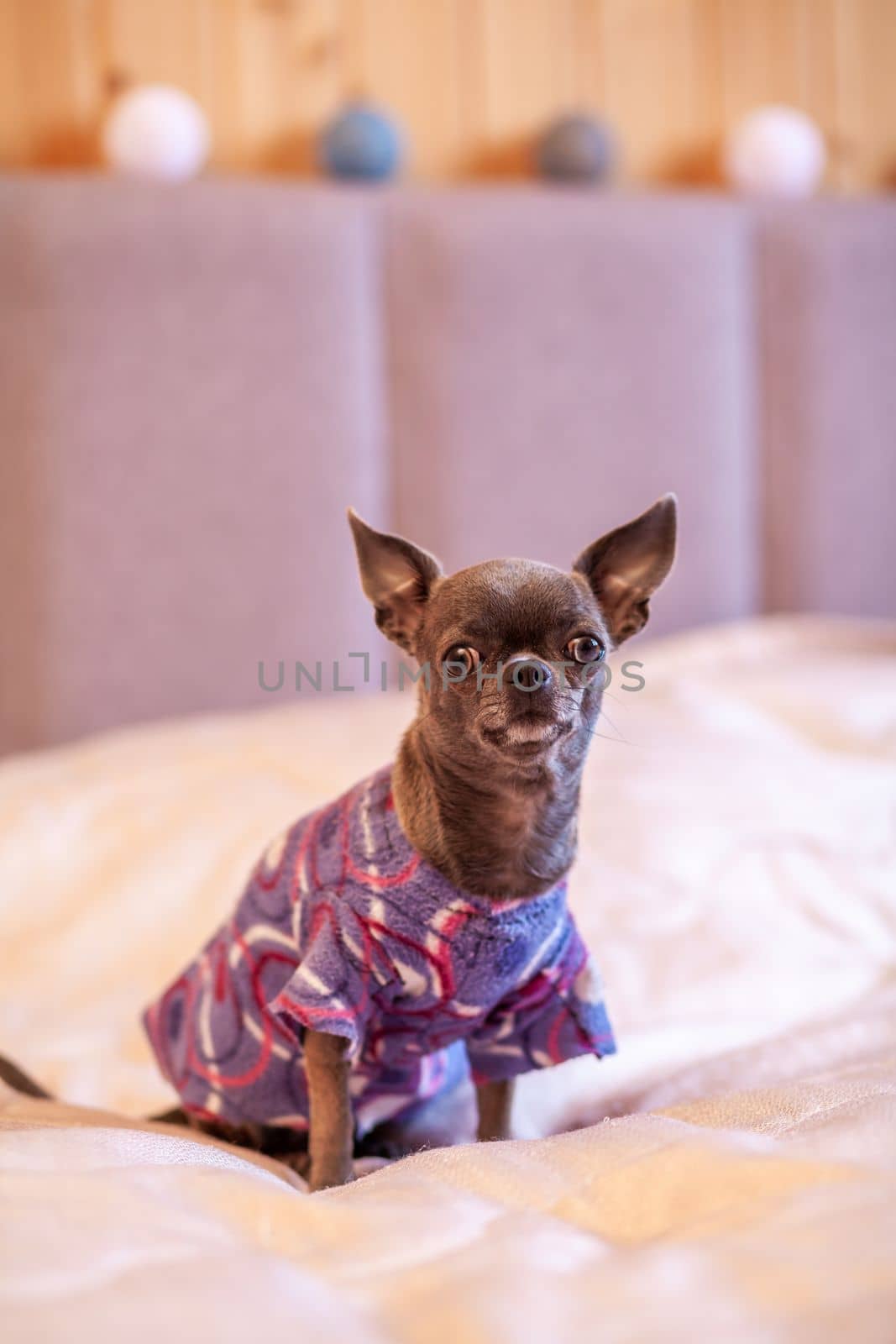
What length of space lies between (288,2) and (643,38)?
31.7 inches

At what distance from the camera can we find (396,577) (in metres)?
1.08

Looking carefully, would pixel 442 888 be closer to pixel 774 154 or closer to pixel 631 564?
pixel 631 564

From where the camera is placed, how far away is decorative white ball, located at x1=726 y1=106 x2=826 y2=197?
94.0 inches

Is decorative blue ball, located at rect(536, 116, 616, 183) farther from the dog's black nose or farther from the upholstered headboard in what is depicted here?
the dog's black nose

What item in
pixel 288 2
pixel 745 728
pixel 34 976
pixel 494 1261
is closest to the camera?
pixel 494 1261

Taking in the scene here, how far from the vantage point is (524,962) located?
1.01 m

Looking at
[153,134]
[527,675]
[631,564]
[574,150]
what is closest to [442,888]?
[527,675]

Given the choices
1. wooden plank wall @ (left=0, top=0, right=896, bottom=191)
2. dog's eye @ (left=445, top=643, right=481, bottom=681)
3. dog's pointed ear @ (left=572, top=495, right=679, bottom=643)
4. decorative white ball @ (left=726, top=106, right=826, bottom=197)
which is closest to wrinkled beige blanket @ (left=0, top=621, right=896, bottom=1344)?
dog's pointed ear @ (left=572, top=495, right=679, bottom=643)

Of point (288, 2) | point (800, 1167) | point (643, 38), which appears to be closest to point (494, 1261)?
point (800, 1167)

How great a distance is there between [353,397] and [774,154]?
1060 mm

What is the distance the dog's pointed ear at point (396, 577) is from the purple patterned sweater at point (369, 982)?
0.15 meters

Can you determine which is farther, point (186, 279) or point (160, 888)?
point (186, 279)

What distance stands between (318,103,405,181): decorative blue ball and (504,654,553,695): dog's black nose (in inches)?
64.2

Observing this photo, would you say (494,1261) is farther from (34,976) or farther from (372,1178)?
(34,976)
